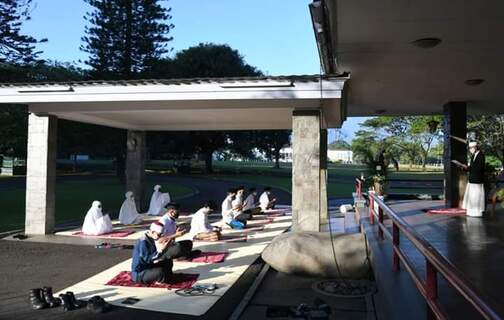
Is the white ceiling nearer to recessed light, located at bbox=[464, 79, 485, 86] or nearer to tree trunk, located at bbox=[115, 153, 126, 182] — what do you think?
recessed light, located at bbox=[464, 79, 485, 86]

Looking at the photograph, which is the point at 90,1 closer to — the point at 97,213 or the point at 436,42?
the point at 97,213

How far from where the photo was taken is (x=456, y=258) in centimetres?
627

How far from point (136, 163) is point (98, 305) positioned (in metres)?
12.6

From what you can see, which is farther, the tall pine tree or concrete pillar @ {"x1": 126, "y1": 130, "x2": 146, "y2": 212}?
the tall pine tree

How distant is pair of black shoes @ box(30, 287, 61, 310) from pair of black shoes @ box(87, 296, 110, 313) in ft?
1.67

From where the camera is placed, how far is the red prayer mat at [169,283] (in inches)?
293

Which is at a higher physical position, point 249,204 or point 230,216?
point 249,204

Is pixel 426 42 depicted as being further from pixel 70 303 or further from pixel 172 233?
pixel 70 303

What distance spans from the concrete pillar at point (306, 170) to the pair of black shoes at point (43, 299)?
611 cm

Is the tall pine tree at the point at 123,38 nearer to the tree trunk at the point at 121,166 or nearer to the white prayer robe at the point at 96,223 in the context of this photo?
the tree trunk at the point at 121,166

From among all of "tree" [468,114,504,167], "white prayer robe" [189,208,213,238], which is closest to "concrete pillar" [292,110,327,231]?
"white prayer robe" [189,208,213,238]

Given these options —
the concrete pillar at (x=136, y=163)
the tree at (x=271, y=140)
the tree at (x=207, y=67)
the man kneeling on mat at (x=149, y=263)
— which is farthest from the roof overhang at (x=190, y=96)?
the tree at (x=271, y=140)

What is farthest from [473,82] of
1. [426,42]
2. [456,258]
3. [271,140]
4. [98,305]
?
[271,140]

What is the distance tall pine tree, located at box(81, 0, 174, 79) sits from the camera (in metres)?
32.8
